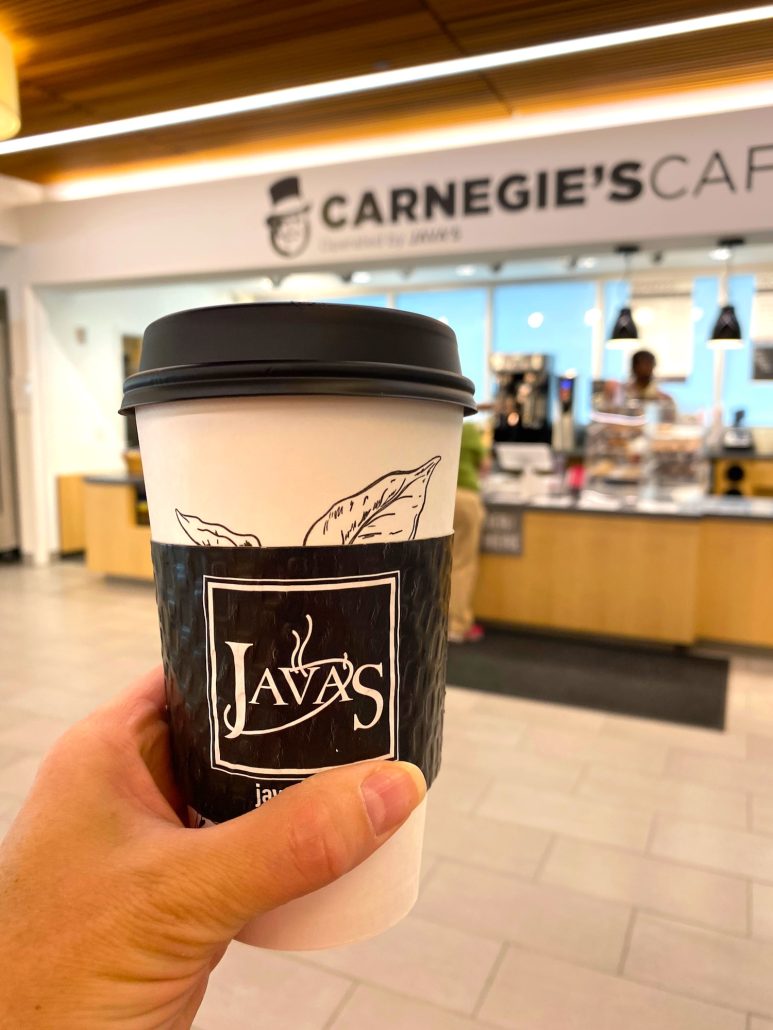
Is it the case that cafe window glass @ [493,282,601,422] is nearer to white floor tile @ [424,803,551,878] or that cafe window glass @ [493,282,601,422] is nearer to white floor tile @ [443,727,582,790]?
white floor tile @ [443,727,582,790]

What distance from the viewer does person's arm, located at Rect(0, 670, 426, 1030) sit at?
63 centimetres

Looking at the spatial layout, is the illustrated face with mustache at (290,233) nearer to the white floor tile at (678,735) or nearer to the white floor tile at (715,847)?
the white floor tile at (678,735)

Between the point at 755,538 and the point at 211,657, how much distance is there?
4.55 meters

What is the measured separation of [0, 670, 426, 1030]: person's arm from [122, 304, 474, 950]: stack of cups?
1.9 inches

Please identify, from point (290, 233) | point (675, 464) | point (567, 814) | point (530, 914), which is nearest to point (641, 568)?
point (675, 464)

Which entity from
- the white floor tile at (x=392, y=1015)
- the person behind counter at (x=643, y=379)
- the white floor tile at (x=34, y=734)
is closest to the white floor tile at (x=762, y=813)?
the white floor tile at (x=392, y=1015)

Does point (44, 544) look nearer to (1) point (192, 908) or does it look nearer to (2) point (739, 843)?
(2) point (739, 843)

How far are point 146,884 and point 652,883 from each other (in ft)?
6.74

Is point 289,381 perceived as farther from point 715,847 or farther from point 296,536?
point 715,847

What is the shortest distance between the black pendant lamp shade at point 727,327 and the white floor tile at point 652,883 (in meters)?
3.99

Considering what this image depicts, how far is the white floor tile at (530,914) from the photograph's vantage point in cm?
196

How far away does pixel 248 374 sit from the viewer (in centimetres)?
64

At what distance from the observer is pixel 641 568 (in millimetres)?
4602

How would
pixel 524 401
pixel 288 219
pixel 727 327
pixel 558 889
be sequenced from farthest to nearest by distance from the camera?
pixel 524 401 → pixel 288 219 → pixel 727 327 → pixel 558 889
